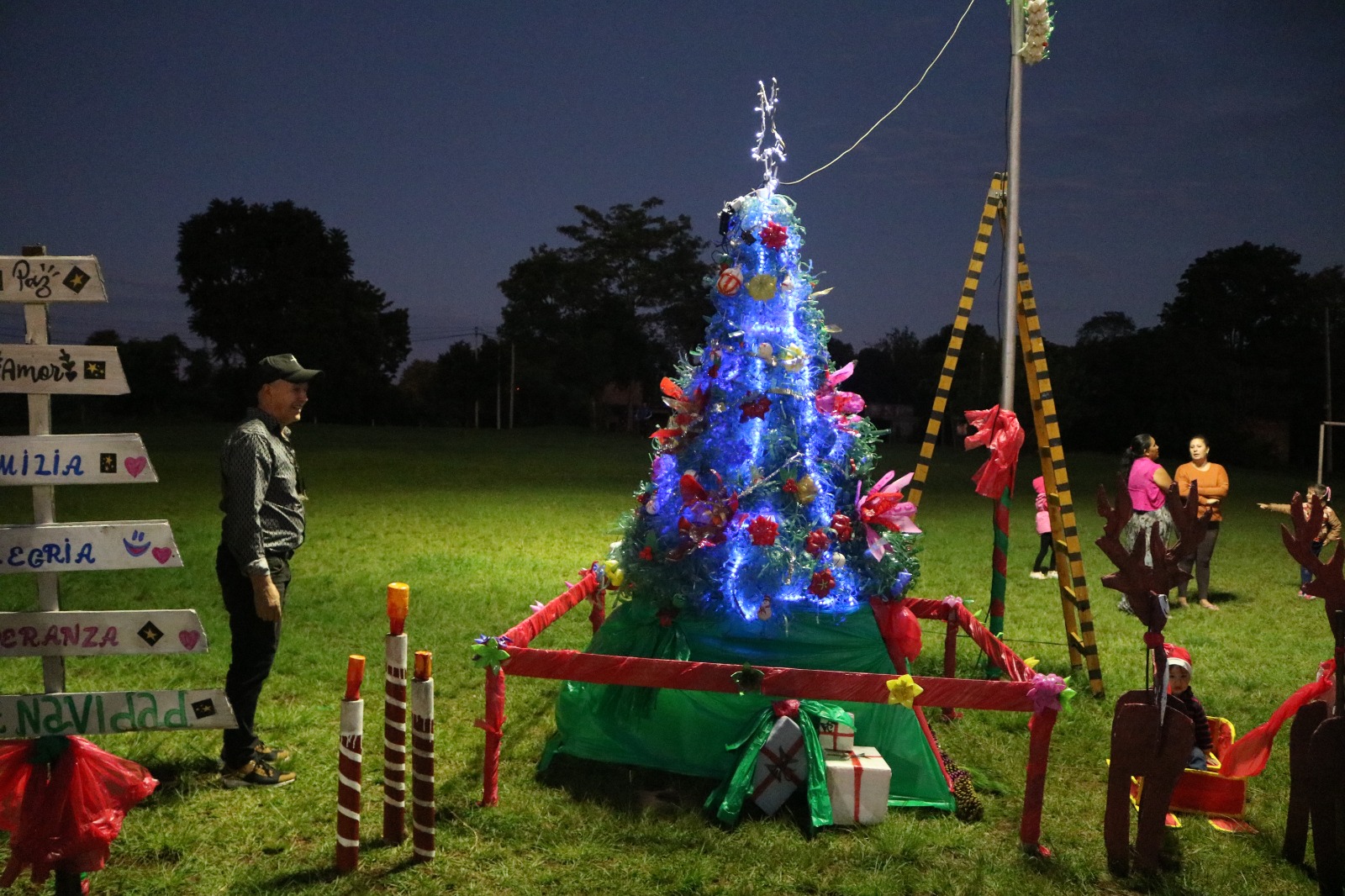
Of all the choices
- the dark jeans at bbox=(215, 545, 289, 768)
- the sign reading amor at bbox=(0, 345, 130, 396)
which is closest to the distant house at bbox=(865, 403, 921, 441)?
the dark jeans at bbox=(215, 545, 289, 768)

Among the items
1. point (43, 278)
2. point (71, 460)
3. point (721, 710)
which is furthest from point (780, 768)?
point (43, 278)

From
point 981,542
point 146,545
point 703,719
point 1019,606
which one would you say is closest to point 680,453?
point 703,719

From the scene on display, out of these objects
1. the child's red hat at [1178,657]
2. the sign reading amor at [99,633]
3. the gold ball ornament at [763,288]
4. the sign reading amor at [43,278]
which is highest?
the gold ball ornament at [763,288]

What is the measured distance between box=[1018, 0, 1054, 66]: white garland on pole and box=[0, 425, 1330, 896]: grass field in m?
4.58

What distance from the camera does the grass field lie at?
440cm

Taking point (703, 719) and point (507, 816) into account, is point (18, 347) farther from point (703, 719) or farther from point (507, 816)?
point (703, 719)

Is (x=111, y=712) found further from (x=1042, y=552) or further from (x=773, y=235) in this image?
(x=1042, y=552)

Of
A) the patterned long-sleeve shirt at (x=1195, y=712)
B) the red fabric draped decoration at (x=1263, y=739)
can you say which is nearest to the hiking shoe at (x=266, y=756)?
the patterned long-sleeve shirt at (x=1195, y=712)

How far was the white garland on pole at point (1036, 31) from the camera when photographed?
675cm

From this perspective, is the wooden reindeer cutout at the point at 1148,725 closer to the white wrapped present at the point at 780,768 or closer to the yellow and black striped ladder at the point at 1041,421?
the white wrapped present at the point at 780,768

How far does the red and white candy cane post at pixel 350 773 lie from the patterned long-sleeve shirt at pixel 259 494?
97 centimetres

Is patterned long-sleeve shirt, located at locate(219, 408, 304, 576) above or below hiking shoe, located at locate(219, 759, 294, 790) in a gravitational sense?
above

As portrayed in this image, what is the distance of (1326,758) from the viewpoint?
14.1 feet

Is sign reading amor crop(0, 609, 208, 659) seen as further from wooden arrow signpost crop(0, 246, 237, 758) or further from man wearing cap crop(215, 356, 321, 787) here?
man wearing cap crop(215, 356, 321, 787)
